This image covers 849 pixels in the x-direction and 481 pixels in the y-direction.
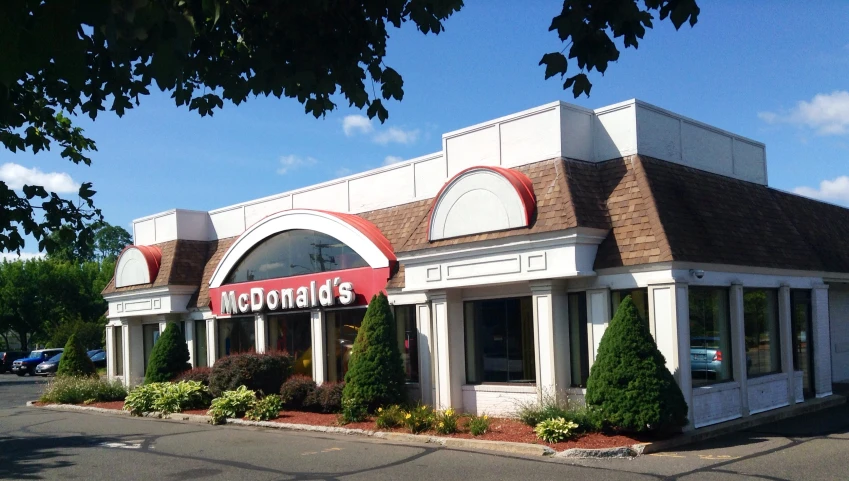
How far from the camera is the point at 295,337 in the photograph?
2158cm

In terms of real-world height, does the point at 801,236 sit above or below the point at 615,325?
above

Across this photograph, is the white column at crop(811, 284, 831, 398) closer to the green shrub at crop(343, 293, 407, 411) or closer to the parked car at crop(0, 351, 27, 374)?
the green shrub at crop(343, 293, 407, 411)

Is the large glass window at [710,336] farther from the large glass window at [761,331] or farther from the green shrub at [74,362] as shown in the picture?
the green shrub at [74,362]

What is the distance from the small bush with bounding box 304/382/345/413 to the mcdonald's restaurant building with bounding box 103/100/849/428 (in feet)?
5.52

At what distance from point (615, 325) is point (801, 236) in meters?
7.72

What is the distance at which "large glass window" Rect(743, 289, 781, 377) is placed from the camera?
1617cm

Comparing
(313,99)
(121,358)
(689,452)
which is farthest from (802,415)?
(121,358)

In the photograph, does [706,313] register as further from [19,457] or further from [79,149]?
[19,457]

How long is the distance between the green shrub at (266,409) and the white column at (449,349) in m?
3.80

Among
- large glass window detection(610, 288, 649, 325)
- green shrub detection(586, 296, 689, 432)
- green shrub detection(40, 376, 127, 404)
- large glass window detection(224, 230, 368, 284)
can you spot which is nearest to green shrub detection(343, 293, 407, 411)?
large glass window detection(224, 230, 368, 284)

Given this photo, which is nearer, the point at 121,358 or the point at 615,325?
the point at 615,325

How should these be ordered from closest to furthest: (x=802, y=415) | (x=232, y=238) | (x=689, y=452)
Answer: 1. (x=689, y=452)
2. (x=802, y=415)
3. (x=232, y=238)

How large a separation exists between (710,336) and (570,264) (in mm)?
3192

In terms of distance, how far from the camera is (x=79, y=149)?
10.9 metres
